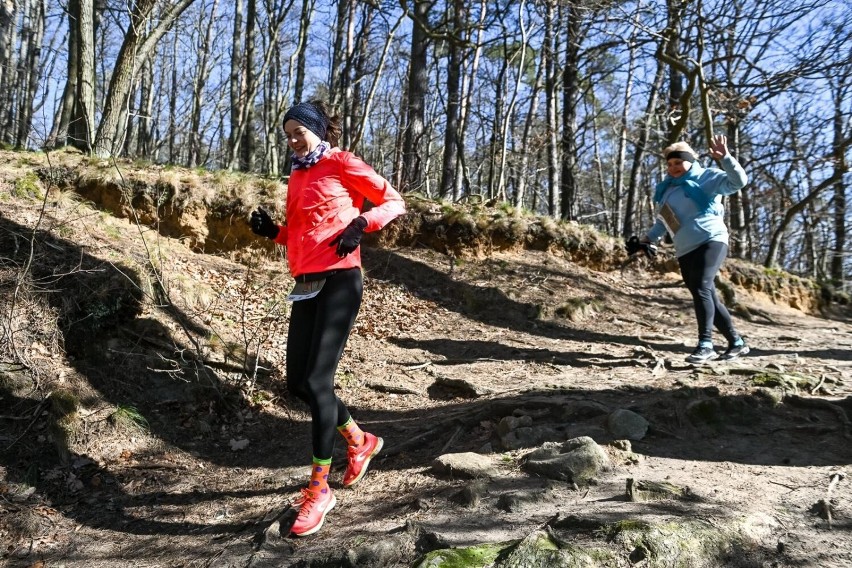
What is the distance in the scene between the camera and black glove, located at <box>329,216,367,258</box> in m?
2.70

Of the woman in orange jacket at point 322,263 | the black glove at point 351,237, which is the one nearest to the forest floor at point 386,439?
the woman in orange jacket at point 322,263

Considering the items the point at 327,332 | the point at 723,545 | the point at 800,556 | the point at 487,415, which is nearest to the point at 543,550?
the point at 723,545

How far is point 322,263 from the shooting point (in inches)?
110

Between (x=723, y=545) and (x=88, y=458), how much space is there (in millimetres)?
3743

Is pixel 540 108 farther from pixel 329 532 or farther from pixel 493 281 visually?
pixel 329 532

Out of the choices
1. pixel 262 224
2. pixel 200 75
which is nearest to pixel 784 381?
pixel 262 224

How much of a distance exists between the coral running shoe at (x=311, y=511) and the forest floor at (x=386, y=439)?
61 millimetres

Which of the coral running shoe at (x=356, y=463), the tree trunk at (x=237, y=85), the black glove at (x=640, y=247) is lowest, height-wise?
the coral running shoe at (x=356, y=463)

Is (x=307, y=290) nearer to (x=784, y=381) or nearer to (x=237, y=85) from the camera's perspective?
(x=784, y=381)

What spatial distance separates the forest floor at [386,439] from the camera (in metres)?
2.58

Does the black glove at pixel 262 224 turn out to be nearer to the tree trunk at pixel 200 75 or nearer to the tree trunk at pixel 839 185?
the tree trunk at pixel 839 185

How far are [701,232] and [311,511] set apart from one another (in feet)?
→ 13.2

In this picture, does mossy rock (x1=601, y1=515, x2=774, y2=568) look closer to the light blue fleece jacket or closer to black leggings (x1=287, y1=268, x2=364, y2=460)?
black leggings (x1=287, y1=268, x2=364, y2=460)

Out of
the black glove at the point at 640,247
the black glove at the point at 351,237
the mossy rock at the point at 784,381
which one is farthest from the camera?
the black glove at the point at 640,247
